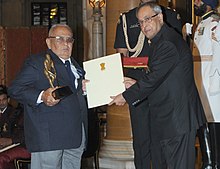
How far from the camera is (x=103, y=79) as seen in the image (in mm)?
4535

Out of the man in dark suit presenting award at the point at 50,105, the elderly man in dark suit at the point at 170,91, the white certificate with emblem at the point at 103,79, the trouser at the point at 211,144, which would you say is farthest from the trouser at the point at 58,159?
the trouser at the point at 211,144

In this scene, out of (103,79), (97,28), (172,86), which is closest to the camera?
(172,86)

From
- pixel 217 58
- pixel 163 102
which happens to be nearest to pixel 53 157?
pixel 163 102

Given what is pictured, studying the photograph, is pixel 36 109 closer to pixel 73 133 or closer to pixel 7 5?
pixel 73 133

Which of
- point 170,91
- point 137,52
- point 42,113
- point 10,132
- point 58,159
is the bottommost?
point 10,132

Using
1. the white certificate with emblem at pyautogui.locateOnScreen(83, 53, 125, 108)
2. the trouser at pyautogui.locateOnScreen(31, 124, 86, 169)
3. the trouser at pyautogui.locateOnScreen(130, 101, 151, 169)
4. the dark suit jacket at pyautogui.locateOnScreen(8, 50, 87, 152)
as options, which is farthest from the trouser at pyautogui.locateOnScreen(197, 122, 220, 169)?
the dark suit jacket at pyautogui.locateOnScreen(8, 50, 87, 152)

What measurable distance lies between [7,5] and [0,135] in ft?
32.2

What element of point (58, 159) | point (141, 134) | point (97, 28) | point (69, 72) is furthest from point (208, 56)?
point (97, 28)

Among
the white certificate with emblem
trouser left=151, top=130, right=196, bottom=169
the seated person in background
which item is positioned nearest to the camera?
trouser left=151, top=130, right=196, bottom=169

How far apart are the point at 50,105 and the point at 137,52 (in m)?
1.26

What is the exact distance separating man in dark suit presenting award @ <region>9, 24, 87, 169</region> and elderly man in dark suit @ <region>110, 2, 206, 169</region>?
1.67ft

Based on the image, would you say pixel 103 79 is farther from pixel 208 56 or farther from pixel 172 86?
pixel 208 56

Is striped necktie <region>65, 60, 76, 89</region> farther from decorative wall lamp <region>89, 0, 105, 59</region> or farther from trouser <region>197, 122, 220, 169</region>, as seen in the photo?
decorative wall lamp <region>89, 0, 105, 59</region>

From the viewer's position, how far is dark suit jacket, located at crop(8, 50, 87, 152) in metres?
4.20
